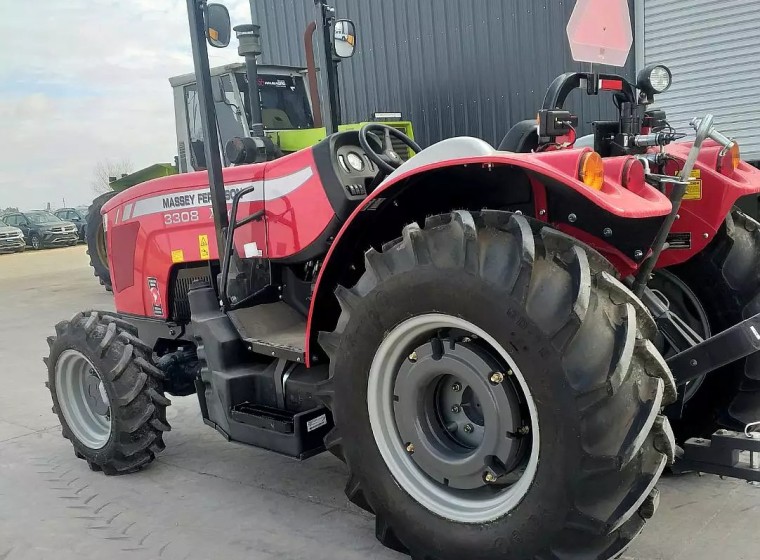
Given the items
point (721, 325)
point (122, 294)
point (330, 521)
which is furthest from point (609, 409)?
point (122, 294)

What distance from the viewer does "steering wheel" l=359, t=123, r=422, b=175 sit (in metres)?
3.27

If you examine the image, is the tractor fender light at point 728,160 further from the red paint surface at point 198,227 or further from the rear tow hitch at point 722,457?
the red paint surface at point 198,227

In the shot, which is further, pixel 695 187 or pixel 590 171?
pixel 695 187

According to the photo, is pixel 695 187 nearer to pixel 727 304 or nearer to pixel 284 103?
pixel 727 304

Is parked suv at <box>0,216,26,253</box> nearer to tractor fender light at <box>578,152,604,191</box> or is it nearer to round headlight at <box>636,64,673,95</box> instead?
round headlight at <box>636,64,673,95</box>

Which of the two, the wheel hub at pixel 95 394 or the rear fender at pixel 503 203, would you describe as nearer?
the rear fender at pixel 503 203

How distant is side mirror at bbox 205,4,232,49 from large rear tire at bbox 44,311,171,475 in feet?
5.12

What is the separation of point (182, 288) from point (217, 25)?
152 centimetres

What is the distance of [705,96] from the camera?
827cm

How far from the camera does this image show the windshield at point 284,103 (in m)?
9.11

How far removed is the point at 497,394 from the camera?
7.60ft

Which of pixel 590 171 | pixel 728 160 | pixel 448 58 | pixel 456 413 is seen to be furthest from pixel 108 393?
pixel 448 58

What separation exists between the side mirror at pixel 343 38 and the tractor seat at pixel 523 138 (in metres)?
0.97

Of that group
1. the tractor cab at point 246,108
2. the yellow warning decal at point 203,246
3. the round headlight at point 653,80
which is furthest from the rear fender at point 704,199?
the tractor cab at point 246,108
